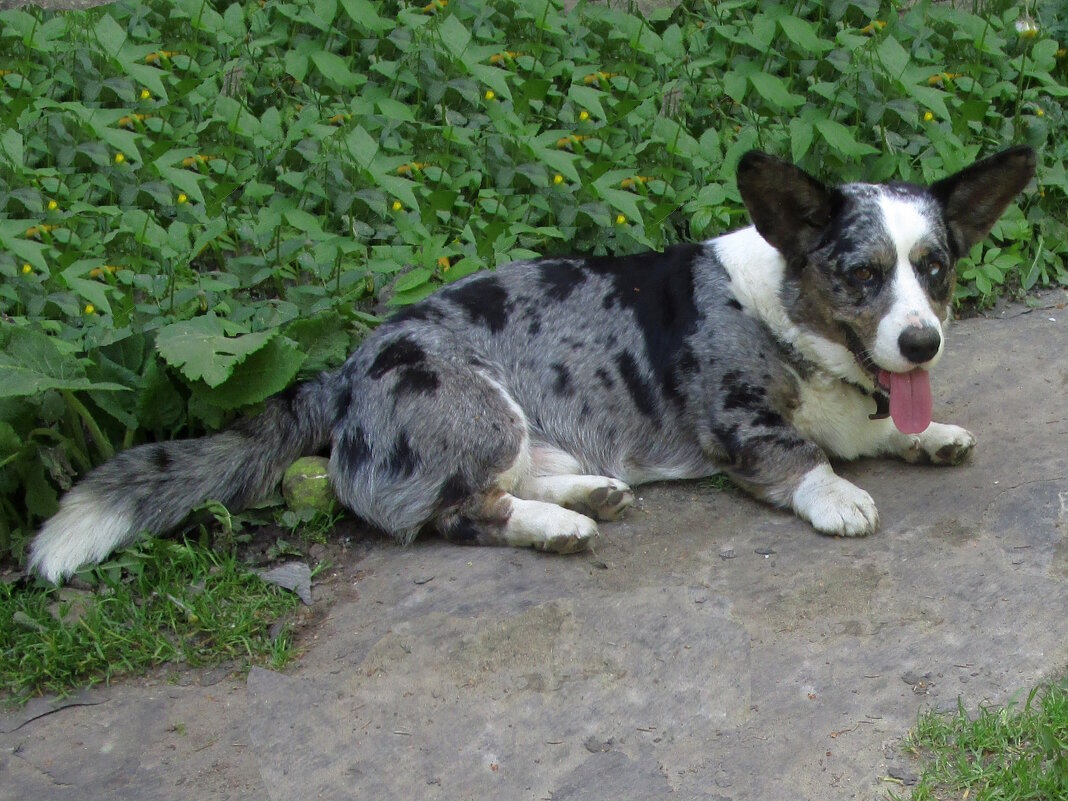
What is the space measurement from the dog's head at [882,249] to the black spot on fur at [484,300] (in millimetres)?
923

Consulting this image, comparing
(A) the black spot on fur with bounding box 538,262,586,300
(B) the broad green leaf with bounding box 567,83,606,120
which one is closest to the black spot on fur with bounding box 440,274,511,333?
(A) the black spot on fur with bounding box 538,262,586,300

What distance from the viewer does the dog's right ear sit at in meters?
3.80

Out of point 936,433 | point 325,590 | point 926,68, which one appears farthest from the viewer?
point 926,68

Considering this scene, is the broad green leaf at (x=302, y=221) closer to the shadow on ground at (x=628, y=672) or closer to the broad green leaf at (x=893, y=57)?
the shadow on ground at (x=628, y=672)

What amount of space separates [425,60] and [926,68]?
2427 mm

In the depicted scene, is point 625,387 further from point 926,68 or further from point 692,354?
point 926,68

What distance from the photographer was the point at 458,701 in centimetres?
308

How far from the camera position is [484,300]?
4266 mm

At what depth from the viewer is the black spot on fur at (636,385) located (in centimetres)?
421

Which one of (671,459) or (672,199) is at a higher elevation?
(672,199)

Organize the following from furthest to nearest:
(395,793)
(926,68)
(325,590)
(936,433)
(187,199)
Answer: (926,68), (187,199), (936,433), (325,590), (395,793)

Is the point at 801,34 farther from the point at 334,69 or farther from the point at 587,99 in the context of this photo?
the point at 334,69

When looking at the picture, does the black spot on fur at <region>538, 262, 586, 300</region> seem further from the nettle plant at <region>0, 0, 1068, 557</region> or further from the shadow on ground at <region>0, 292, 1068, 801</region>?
the shadow on ground at <region>0, 292, 1068, 801</region>

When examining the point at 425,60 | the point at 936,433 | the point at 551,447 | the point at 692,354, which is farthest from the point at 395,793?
the point at 425,60
